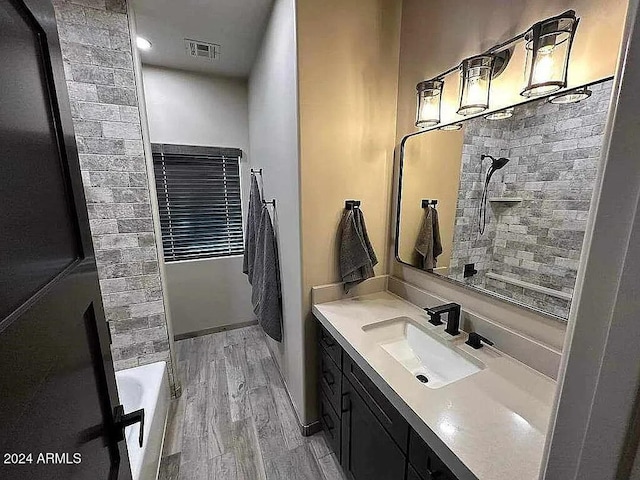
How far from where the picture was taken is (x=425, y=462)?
2.84 ft

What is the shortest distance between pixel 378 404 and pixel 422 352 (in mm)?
412

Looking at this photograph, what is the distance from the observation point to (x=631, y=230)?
A: 0.31m

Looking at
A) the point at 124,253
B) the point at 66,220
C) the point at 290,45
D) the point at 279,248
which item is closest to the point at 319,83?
the point at 290,45

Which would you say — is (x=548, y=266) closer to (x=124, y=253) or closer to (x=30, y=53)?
(x=30, y=53)

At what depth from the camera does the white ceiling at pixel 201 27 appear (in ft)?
5.55

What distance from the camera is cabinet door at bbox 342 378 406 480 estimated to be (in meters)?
1.04

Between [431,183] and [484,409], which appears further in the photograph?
[431,183]

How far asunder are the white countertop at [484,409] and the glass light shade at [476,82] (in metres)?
1.06

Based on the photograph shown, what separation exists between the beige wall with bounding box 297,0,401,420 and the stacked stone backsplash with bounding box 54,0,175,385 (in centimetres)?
113

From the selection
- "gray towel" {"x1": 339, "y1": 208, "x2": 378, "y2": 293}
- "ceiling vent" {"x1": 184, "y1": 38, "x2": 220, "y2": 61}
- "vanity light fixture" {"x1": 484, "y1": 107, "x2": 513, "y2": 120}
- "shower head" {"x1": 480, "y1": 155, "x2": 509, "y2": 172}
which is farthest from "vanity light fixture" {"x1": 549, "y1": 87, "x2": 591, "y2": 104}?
"ceiling vent" {"x1": 184, "y1": 38, "x2": 220, "y2": 61}

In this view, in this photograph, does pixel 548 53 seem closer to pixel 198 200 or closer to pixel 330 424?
pixel 330 424

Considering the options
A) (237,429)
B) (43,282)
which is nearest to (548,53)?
(43,282)

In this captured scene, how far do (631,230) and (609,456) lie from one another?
0.89 ft

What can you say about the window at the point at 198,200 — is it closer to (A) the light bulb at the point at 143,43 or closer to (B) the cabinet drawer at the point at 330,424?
(A) the light bulb at the point at 143,43
